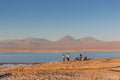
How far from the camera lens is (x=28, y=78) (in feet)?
79.4

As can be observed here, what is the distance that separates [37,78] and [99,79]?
568 cm

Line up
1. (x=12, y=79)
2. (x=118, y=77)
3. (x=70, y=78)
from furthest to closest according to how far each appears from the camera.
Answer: (x=118, y=77)
(x=70, y=78)
(x=12, y=79)

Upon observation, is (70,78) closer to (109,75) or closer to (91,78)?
(91,78)

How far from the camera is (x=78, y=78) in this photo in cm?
2608

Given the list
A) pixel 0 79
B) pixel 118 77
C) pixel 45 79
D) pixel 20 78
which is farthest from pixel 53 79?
pixel 118 77

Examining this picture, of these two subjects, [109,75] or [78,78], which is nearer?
[78,78]

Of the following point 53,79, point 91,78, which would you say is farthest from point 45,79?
point 91,78

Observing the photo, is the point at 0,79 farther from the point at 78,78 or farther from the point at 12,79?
the point at 78,78

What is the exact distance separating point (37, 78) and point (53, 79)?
52.9 inches

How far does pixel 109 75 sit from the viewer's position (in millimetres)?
29562

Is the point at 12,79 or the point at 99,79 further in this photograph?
the point at 99,79

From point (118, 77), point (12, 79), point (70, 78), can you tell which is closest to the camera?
point (12, 79)

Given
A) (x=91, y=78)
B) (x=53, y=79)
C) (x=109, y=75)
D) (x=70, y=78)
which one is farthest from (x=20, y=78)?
(x=109, y=75)

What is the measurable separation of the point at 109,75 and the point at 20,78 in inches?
386
